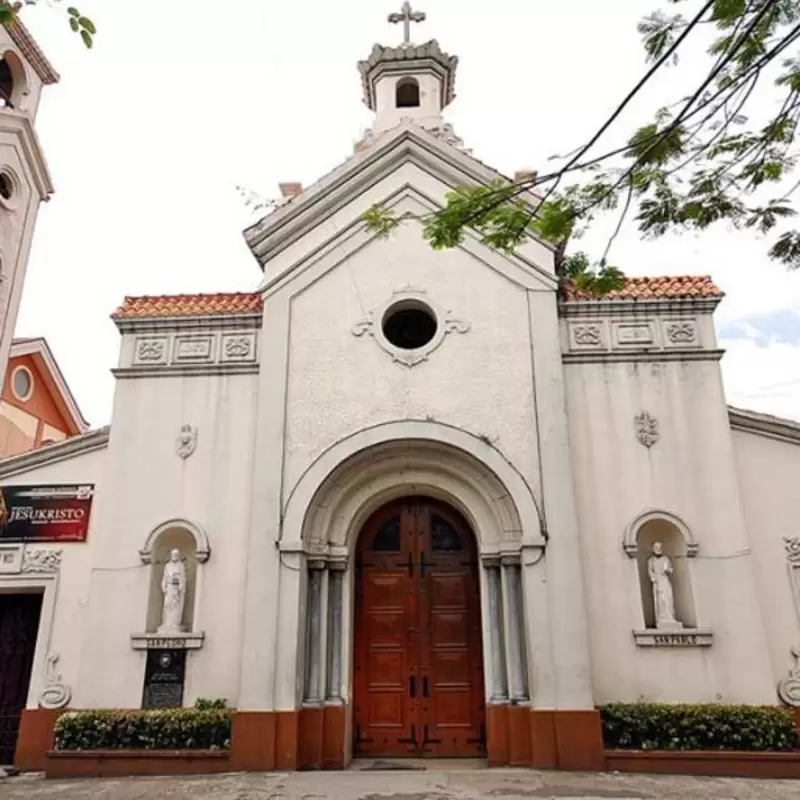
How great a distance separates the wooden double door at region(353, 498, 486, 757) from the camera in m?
8.92

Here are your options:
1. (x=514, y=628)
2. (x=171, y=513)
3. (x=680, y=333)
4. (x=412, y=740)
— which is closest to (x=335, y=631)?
(x=412, y=740)

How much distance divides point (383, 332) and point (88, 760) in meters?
6.17

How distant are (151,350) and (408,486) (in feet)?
13.3

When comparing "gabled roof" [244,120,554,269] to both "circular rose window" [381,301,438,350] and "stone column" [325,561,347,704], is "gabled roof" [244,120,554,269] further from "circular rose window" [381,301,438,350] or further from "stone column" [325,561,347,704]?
"stone column" [325,561,347,704]

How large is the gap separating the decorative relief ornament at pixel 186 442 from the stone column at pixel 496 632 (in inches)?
161

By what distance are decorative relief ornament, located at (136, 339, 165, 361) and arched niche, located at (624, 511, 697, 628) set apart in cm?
666

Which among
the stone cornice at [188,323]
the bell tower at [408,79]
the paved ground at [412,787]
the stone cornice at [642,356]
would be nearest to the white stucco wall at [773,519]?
the stone cornice at [642,356]

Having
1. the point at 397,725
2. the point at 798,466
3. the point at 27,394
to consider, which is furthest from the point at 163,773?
the point at 27,394

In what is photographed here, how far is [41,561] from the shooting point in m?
9.43

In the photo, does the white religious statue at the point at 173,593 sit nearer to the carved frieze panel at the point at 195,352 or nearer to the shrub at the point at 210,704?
the shrub at the point at 210,704

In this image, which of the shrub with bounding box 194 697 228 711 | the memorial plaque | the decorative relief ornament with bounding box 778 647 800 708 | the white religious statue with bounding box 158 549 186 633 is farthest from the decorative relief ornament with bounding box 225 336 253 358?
the decorative relief ornament with bounding box 778 647 800 708

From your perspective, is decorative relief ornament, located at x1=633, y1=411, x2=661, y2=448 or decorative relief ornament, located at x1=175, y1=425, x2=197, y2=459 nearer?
decorative relief ornament, located at x1=633, y1=411, x2=661, y2=448

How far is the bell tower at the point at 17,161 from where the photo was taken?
39.4 feet

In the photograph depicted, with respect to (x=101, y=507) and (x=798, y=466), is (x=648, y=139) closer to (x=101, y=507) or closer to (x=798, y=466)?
(x=798, y=466)
